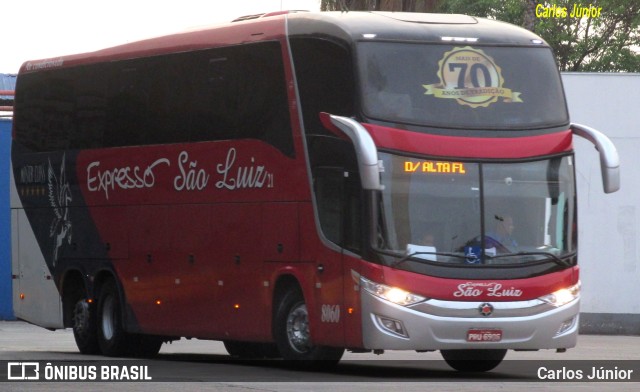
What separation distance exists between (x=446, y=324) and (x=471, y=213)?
126cm

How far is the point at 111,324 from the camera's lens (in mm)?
23797

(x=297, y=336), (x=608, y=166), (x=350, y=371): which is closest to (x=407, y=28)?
(x=608, y=166)

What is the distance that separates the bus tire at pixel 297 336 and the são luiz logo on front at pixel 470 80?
2.98 metres

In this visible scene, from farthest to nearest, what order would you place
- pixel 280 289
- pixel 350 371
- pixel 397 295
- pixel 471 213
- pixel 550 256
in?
pixel 280 289 → pixel 350 371 → pixel 550 256 → pixel 471 213 → pixel 397 295

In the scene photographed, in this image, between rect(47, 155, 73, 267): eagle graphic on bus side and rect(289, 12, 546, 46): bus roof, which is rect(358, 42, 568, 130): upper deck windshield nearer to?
rect(289, 12, 546, 46): bus roof

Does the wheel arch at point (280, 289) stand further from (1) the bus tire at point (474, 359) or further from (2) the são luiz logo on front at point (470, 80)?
(2) the são luiz logo on front at point (470, 80)

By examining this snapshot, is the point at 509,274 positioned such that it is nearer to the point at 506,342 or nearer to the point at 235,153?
the point at 506,342

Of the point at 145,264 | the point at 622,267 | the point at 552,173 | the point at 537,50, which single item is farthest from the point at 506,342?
the point at 622,267

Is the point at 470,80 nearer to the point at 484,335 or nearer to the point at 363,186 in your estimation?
the point at 363,186

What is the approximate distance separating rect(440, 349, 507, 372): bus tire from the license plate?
1.63 m

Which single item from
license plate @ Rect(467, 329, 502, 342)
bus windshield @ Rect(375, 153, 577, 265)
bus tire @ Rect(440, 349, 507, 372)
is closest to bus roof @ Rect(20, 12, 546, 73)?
bus windshield @ Rect(375, 153, 577, 265)

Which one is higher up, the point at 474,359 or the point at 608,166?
the point at 608,166

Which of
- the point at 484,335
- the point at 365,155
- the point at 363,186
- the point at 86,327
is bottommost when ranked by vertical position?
the point at 86,327

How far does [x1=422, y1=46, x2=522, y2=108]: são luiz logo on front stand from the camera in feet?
60.2
